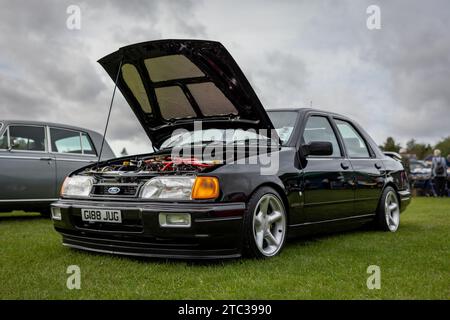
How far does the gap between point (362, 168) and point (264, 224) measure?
1.90 metres

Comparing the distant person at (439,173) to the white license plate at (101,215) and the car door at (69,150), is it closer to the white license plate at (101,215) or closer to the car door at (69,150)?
the car door at (69,150)

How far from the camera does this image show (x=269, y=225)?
402 cm

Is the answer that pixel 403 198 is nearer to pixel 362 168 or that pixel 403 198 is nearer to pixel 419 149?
pixel 362 168

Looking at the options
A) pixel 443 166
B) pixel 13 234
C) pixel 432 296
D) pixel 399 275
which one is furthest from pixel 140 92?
pixel 443 166

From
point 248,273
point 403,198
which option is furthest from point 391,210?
point 248,273

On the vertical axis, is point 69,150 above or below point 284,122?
below

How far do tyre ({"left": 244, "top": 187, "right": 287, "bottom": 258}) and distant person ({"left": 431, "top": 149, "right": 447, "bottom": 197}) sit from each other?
1183 centimetres

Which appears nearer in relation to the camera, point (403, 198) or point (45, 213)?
point (403, 198)

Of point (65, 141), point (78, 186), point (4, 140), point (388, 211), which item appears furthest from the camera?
point (65, 141)

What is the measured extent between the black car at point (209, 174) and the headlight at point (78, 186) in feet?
0.04

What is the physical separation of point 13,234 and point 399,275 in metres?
4.31

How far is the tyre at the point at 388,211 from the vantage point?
5.80 m
